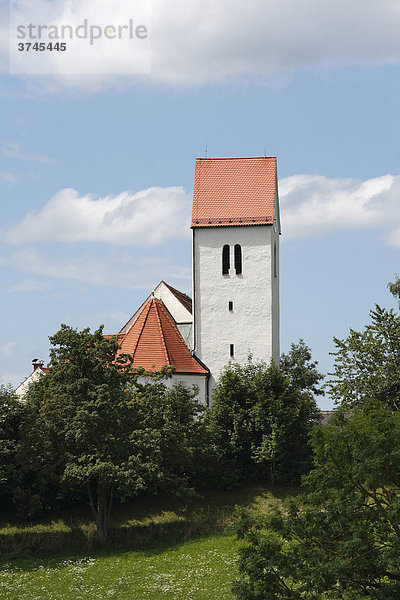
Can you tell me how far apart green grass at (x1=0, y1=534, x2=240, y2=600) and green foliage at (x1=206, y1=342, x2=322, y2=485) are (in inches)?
267

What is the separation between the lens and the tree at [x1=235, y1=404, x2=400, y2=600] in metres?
16.5

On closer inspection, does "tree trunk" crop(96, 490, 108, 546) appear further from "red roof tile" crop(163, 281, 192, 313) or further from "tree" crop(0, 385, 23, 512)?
"red roof tile" crop(163, 281, 192, 313)

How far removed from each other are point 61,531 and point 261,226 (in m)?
20.3

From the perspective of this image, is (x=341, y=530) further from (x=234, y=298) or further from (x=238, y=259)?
(x=238, y=259)

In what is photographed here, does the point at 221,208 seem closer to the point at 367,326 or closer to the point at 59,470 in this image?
the point at 367,326

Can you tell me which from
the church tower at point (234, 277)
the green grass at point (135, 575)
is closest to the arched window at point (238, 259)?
the church tower at point (234, 277)

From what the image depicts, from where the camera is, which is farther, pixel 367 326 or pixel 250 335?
pixel 250 335

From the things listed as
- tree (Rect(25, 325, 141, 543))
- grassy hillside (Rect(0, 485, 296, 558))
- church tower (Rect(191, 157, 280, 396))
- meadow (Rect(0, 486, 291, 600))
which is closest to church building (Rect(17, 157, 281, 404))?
church tower (Rect(191, 157, 280, 396))

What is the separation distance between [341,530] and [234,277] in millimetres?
28697

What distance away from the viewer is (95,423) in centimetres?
3198

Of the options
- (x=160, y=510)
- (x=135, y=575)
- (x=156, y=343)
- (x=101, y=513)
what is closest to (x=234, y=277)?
(x=156, y=343)

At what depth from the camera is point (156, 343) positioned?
42.3 metres

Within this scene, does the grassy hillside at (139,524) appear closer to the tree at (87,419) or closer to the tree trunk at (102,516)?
the tree trunk at (102,516)

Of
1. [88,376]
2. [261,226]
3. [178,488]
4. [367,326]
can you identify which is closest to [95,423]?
[88,376]
